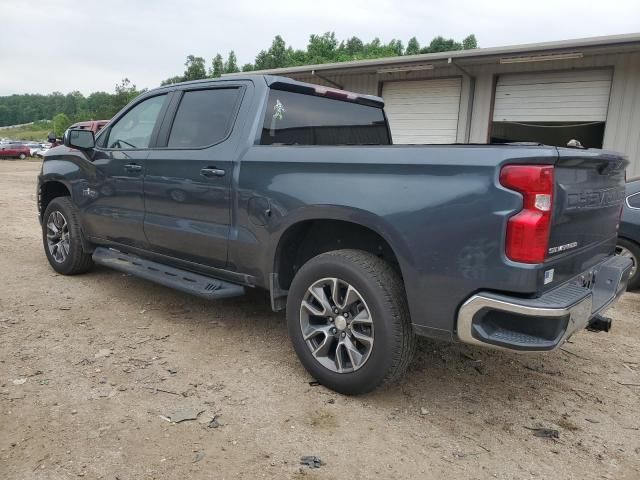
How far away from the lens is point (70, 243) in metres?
5.20

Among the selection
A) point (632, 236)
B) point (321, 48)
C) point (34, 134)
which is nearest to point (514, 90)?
point (632, 236)

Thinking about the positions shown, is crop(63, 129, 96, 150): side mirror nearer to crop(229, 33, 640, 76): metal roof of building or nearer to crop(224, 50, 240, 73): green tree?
crop(229, 33, 640, 76): metal roof of building

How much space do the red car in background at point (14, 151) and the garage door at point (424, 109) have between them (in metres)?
39.3

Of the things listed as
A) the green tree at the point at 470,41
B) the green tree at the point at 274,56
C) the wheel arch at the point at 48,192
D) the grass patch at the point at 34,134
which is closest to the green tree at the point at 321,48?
the green tree at the point at 274,56

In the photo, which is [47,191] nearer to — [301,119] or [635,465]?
[301,119]

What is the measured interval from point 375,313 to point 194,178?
1765mm

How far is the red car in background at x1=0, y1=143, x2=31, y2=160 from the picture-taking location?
41281 mm

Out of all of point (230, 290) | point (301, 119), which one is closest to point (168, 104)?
point (301, 119)

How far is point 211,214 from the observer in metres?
3.67

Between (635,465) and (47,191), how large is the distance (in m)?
5.74

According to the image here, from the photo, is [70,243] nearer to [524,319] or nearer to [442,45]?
[524,319]

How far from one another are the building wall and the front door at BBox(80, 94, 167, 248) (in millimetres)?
8568

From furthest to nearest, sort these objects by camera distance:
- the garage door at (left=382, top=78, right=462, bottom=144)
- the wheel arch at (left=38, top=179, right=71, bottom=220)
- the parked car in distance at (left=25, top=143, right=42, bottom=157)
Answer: the parked car in distance at (left=25, top=143, right=42, bottom=157) < the garage door at (left=382, top=78, right=462, bottom=144) < the wheel arch at (left=38, top=179, right=71, bottom=220)

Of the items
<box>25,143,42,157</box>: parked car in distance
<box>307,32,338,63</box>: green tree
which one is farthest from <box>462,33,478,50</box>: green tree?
<box>25,143,42,157</box>: parked car in distance
